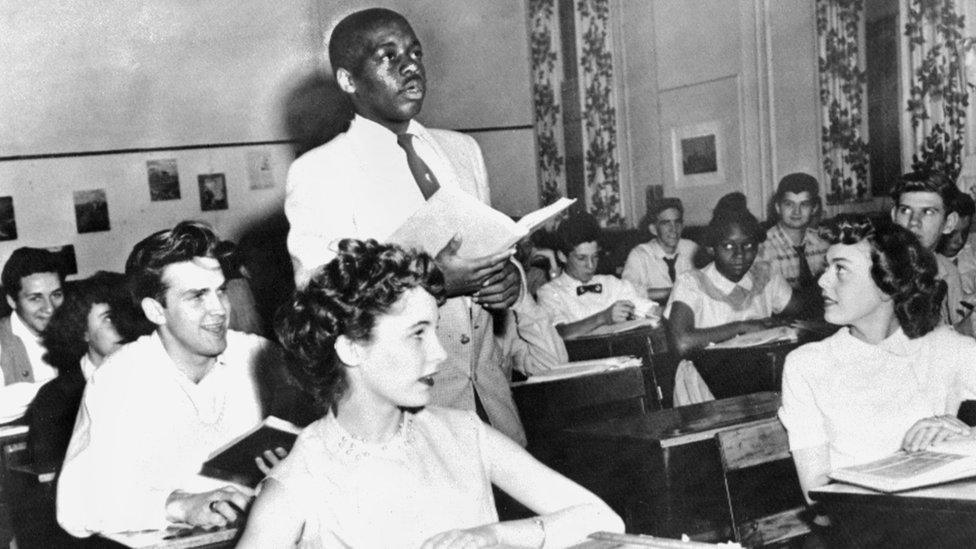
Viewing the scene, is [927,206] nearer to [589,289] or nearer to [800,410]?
[800,410]

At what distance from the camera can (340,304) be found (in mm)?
1438

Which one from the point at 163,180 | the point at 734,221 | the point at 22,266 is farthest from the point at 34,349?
the point at 734,221

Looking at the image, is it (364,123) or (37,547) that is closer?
(364,123)

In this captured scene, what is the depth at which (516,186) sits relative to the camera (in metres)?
5.95

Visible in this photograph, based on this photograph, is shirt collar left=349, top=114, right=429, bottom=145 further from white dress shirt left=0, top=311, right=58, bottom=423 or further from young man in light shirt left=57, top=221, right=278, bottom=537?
white dress shirt left=0, top=311, right=58, bottom=423

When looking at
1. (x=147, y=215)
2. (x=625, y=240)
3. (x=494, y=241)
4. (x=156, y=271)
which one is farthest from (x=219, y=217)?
(x=494, y=241)

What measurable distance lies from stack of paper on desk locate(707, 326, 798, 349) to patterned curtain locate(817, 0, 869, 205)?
2.96 ft

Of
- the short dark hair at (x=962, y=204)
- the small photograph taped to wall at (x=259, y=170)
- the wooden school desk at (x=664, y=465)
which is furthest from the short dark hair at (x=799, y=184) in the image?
the small photograph taped to wall at (x=259, y=170)

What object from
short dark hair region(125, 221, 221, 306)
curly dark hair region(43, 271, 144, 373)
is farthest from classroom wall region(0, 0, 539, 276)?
short dark hair region(125, 221, 221, 306)

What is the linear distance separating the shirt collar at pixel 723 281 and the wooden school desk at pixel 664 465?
1.84 meters

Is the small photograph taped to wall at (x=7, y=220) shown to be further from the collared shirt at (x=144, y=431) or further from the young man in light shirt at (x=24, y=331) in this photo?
the collared shirt at (x=144, y=431)

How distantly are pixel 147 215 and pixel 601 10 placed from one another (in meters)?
2.81

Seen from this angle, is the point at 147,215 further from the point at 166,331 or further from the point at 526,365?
the point at 166,331

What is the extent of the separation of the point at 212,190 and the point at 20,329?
63.6 inches
